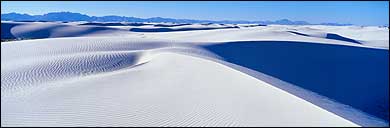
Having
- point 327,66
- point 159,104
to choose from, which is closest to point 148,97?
point 159,104

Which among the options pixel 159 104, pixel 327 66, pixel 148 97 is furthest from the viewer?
pixel 327 66

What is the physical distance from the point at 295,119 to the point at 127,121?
332cm

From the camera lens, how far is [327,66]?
19219 mm

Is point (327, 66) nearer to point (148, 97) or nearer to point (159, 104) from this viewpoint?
point (148, 97)

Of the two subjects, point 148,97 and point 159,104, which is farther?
point 148,97

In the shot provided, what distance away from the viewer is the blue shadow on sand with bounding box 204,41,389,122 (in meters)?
A: 14.9

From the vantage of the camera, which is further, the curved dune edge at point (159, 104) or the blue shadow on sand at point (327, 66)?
the blue shadow on sand at point (327, 66)

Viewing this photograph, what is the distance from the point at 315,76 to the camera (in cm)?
1734

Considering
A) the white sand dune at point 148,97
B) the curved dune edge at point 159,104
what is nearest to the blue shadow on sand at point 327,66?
the white sand dune at point 148,97

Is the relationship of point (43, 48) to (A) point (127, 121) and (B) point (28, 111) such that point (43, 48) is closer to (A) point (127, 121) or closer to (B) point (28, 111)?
(B) point (28, 111)

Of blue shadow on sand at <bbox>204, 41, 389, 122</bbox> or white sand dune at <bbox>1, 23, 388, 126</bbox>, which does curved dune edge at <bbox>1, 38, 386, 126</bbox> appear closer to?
white sand dune at <bbox>1, 23, 388, 126</bbox>

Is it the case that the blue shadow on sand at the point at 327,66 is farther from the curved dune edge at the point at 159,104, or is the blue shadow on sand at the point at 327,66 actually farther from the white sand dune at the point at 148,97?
the curved dune edge at the point at 159,104

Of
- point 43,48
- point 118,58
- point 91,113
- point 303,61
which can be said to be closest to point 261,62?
point 303,61

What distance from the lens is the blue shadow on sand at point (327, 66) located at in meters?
14.9
